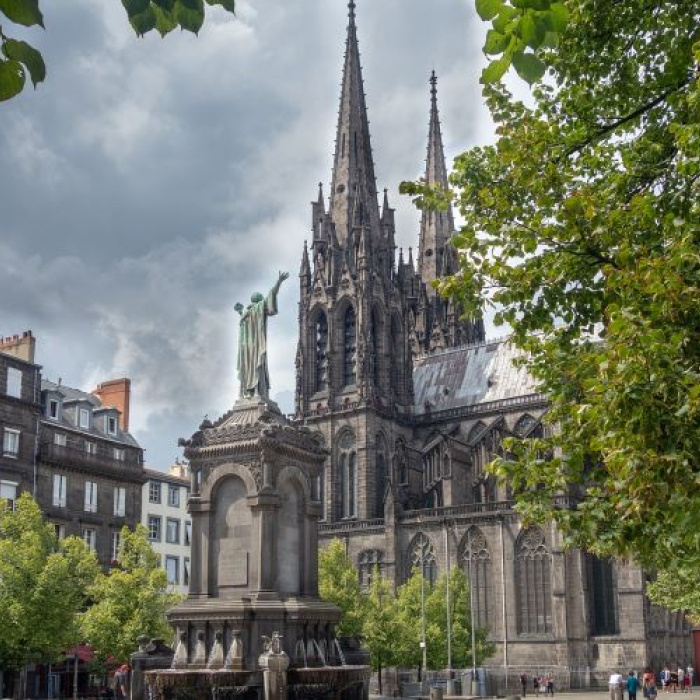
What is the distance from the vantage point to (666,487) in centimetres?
1056

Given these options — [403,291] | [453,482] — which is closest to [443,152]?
[403,291]

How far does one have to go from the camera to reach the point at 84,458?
56.4 meters

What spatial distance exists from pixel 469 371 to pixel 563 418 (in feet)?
244

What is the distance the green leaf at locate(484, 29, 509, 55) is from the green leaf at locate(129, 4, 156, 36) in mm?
1848

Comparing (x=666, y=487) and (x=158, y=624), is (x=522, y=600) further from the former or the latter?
(x=666, y=487)

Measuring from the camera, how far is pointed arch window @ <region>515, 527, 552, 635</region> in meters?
67.5

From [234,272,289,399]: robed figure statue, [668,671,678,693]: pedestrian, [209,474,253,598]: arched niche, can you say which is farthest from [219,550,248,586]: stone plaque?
[668,671,678,693]: pedestrian

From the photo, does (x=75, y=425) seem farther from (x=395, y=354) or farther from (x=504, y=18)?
(x=504, y=18)

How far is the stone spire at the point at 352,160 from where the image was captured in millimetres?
87312

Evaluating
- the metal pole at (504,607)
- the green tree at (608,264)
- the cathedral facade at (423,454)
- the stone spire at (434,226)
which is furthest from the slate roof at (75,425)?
the stone spire at (434,226)

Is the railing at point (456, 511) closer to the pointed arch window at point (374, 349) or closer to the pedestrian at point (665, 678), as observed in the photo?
the pointed arch window at point (374, 349)

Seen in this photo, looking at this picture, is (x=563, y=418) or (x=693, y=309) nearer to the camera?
(x=693, y=309)

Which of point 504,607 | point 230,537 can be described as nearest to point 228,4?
point 230,537

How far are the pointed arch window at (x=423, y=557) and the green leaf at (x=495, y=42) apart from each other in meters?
69.0
